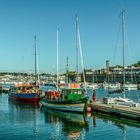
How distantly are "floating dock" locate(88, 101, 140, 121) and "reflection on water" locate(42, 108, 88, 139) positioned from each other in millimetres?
3320

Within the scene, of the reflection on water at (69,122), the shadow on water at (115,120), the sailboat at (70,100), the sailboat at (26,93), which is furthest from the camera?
the sailboat at (26,93)

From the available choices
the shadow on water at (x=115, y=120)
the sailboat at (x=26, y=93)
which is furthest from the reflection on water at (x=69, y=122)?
the sailboat at (x=26, y=93)

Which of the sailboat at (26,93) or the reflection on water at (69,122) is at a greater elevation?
the sailboat at (26,93)

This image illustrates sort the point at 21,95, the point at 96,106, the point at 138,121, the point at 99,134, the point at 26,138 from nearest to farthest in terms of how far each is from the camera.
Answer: the point at 26,138
the point at 99,134
the point at 138,121
the point at 96,106
the point at 21,95

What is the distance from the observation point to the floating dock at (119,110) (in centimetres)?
4638

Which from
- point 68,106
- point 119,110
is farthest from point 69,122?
point 68,106

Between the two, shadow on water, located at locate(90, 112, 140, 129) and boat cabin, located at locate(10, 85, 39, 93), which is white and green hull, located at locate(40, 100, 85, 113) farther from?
boat cabin, located at locate(10, 85, 39, 93)

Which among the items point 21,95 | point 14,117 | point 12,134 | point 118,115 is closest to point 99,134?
point 12,134

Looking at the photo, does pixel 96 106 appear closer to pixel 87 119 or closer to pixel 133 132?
pixel 87 119

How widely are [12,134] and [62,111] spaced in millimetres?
20564

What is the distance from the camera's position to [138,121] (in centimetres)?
Answer: 4488

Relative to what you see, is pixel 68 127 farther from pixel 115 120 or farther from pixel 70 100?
pixel 70 100

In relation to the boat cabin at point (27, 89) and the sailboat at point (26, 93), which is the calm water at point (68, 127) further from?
the boat cabin at point (27, 89)

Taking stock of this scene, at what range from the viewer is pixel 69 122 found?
158 ft
